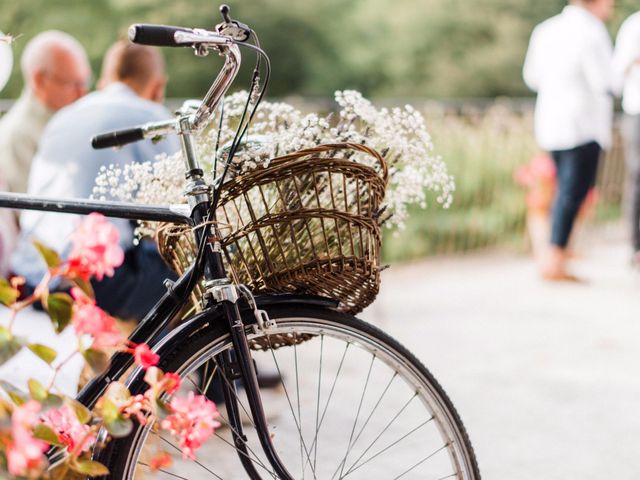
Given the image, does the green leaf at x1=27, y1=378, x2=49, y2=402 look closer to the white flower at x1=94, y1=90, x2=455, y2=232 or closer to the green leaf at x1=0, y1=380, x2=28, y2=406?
the green leaf at x1=0, y1=380, x2=28, y2=406

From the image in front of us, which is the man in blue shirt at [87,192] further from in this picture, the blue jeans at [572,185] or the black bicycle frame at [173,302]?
the blue jeans at [572,185]

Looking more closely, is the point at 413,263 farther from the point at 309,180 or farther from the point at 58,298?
the point at 58,298

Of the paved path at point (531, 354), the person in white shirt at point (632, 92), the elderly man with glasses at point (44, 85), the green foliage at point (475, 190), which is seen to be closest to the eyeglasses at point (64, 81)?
the elderly man with glasses at point (44, 85)

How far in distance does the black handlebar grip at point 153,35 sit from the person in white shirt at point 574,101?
448 cm

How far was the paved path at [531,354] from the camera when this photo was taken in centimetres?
334

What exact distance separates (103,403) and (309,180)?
0.70m

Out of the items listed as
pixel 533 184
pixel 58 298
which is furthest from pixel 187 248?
pixel 533 184

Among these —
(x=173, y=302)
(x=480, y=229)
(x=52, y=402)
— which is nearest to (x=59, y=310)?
(x=52, y=402)

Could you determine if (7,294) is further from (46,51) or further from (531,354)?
(531,354)

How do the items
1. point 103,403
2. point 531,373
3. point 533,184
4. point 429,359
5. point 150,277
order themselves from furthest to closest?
1. point 533,184
2. point 429,359
3. point 531,373
4. point 150,277
5. point 103,403

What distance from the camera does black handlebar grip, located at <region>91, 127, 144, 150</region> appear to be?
2.18 metres

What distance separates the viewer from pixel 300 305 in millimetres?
2004

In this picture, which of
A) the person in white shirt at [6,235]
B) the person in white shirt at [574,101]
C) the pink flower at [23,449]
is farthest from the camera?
the person in white shirt at [574,101]

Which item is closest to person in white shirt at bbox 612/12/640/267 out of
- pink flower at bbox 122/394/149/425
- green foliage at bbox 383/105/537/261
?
green foliage at bbox 383/105/537/261
